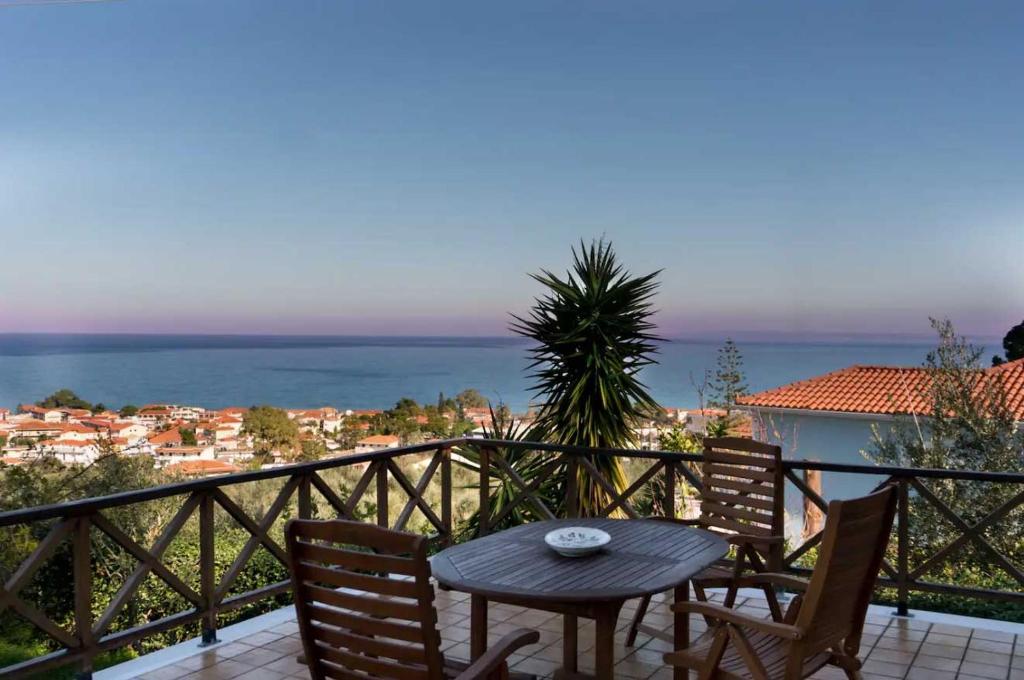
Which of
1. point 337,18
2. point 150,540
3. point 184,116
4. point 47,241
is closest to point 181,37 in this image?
point 184,116

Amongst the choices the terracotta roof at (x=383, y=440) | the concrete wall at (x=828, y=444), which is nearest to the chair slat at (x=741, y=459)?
the terracotta roof at (x=383, y=440)

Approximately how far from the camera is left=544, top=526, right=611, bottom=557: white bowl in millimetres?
3357

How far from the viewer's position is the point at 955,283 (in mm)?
17359

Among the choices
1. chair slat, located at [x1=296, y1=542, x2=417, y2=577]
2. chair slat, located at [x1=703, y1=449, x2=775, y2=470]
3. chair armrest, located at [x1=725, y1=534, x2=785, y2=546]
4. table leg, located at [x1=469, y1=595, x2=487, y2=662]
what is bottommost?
table leg, located at [x1=469, y1=595, x2=487, y2=662]

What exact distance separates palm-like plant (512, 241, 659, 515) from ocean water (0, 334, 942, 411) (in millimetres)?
7766

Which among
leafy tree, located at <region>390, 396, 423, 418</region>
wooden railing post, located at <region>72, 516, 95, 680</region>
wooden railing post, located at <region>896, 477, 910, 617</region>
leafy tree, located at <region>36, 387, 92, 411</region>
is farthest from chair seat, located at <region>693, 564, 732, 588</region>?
leafy tree, located at <region>36, 387, 92, 411</region>

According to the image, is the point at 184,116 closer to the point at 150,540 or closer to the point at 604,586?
the point at 150,540

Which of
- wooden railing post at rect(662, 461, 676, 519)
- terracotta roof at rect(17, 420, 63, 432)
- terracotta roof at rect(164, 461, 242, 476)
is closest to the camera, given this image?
wooden railing post at rect(662, 461, 676, 519)

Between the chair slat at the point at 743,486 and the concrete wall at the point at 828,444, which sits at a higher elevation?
the chair slat at the point at 743,486

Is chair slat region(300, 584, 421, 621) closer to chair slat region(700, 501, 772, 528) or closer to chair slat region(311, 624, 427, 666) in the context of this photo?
chair slat region(311, 624, 427, 666)

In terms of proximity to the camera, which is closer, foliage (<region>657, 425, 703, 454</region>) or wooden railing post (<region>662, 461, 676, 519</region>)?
wooden railing post (<region>662, 461, 676, 519</region>)

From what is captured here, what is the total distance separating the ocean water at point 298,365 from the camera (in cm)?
1789

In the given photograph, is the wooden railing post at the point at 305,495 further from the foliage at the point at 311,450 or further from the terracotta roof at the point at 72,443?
the foliage at the point at 311,450

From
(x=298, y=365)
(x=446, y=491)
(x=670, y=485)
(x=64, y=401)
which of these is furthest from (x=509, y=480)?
(x=298, y=365)
